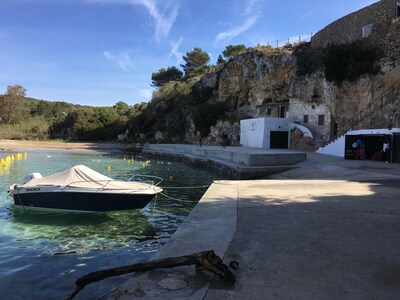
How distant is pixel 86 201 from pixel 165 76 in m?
81.4

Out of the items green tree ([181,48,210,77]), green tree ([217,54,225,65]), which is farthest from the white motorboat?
green tree ([181,48,210,77])

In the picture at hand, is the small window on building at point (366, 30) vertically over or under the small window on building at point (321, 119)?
over

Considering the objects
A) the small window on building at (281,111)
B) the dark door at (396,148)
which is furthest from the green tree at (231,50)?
the dark door at (396,148)

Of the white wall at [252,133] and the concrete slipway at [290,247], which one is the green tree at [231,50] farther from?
the concrete slipway at [290,247]

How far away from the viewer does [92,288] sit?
602cm

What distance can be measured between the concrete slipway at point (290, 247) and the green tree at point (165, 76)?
8059cm

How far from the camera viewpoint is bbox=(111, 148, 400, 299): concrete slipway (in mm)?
4121

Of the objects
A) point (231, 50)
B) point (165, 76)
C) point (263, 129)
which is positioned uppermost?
point (231, 50)

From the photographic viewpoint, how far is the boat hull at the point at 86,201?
11.2m

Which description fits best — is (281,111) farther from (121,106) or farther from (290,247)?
(121,106)

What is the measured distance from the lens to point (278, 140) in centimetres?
3738

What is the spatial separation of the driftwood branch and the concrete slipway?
0.39ft

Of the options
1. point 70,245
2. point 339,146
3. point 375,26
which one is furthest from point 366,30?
point 70,245

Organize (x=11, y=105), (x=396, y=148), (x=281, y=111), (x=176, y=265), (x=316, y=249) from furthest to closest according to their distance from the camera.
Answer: (x=11, y=105) < (x=281, y=111) < (x=396, y=148) < (x=316, y=249) < (x=176, y=265)
